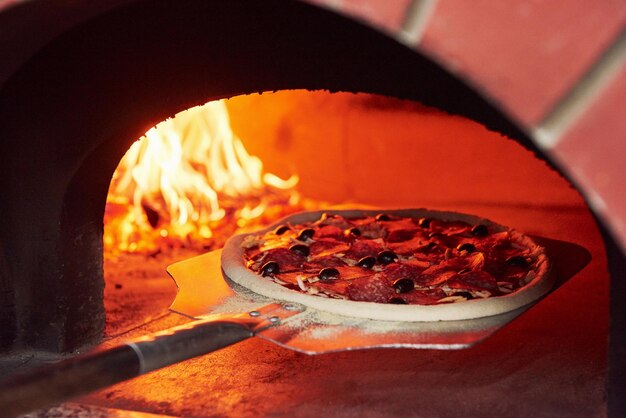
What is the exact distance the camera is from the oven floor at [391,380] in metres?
1.99

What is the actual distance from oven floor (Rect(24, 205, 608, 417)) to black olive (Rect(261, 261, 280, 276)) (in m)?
0.33

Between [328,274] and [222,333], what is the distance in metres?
0.61

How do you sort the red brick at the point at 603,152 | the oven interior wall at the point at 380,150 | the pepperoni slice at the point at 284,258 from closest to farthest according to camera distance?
the red brick at the point at 603,152, the pepperoni slice at the point at 284,258, the oven interior wall at the point at 380,150

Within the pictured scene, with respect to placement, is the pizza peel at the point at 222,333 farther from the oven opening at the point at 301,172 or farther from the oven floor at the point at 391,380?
the oven opening at the point at 301,172

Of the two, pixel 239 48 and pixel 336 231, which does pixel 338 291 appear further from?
pixel 239 48

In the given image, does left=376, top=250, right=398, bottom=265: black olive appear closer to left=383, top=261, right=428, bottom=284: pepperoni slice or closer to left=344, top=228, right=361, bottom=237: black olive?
left=383, top=261, right=428, bottom=284: pepperoni slice

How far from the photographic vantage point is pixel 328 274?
205 cm

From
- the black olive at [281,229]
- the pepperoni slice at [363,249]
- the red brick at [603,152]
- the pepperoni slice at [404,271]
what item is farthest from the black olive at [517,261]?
the red brick at [603,152]

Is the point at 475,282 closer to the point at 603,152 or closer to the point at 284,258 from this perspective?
the point at 284,258

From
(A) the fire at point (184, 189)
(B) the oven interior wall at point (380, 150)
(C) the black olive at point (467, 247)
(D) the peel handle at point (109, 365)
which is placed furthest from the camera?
(B) the oven interior wall at point (380, 150)

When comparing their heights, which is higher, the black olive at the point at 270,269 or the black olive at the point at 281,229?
the black olive at the point at 281,229

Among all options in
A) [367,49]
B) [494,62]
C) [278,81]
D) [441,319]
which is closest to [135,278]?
[278,81]

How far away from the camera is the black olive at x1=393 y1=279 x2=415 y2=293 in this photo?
194 cm

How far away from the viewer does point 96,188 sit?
2424mm
